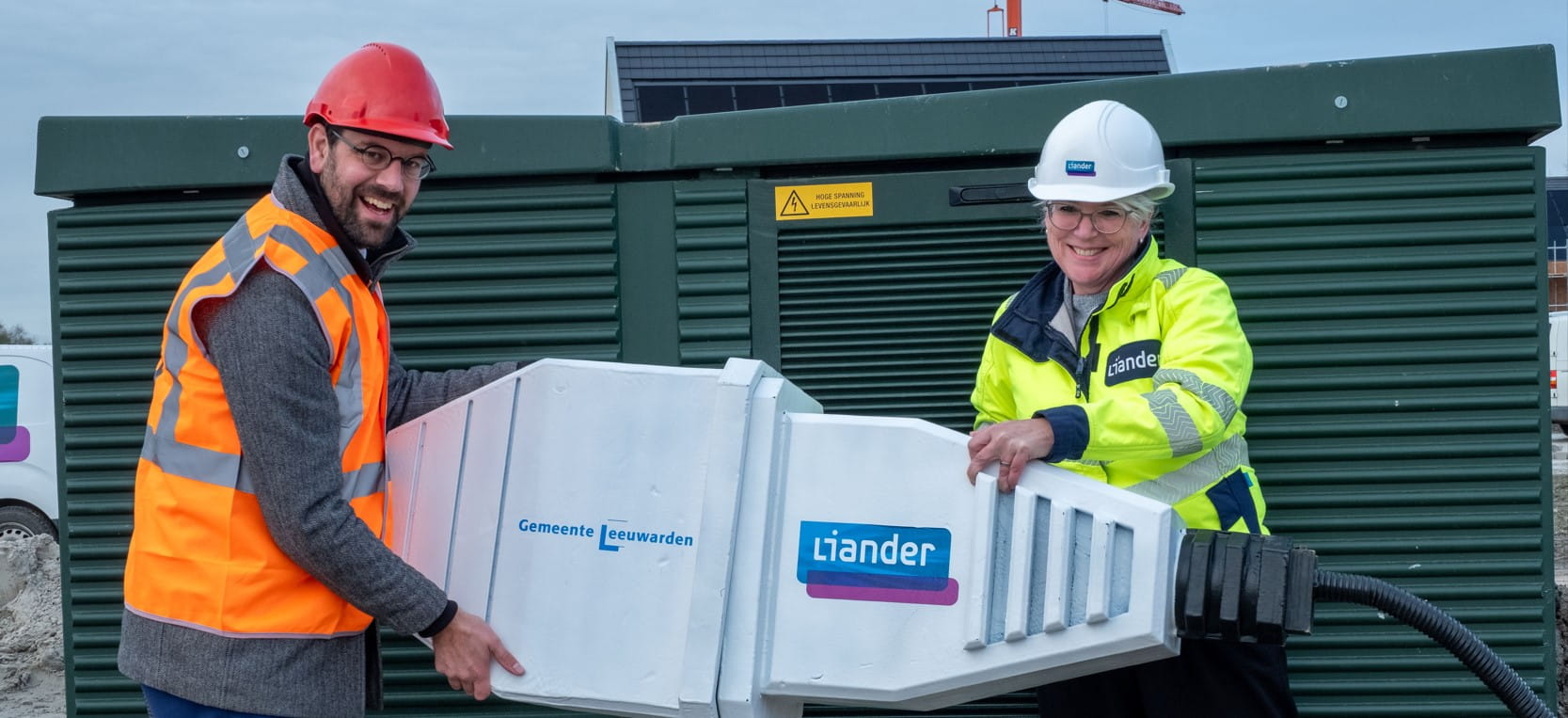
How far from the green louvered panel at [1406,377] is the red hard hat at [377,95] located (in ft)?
5.70

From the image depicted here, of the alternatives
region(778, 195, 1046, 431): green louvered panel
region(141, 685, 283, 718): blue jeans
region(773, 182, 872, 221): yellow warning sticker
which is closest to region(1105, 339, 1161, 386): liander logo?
region(778, 195, 1046, 431): green louvered panel

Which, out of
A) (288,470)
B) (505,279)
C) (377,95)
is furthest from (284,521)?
(505,279)

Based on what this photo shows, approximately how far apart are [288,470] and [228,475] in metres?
0.12

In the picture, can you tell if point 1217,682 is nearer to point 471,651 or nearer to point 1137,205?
point 1137,205

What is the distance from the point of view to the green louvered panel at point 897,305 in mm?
3084

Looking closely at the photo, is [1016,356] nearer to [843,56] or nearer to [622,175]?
[622,175]

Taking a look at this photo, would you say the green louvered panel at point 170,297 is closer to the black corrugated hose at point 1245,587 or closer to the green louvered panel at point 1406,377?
the green louvered panel at point 1406,377

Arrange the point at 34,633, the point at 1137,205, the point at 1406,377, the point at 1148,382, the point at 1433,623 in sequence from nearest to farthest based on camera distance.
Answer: the point at 1433,623
the point at 1148,382
the point at 1137,205
the point at 1406,377
the point at 34,633

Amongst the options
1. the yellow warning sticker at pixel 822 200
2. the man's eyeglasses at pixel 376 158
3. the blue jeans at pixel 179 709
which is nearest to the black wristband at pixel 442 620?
the blue jeans at pixel 179 709

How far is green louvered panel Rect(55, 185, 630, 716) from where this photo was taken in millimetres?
3143

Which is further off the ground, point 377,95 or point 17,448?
point 377,95

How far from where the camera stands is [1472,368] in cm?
300

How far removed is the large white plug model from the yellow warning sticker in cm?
113

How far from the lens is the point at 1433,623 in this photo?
2.01 m
